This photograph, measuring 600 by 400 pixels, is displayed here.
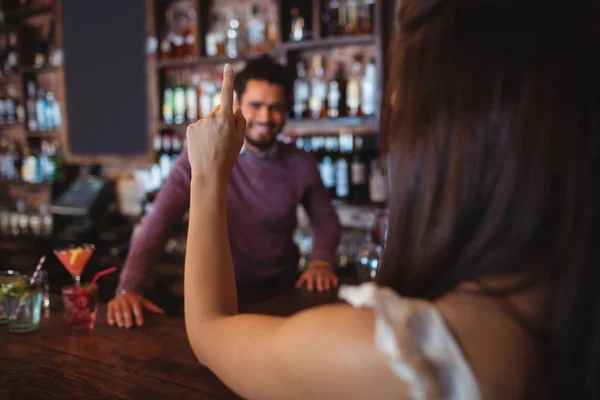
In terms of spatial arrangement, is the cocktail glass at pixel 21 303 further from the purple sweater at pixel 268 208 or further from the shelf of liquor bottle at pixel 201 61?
the shelf of liquor bottle at pixel 201 61

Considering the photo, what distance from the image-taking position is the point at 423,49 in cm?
62

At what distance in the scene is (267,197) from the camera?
1995 millimetres

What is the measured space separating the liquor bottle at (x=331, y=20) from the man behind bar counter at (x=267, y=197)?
2.70ft

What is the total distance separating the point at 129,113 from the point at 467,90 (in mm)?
3200

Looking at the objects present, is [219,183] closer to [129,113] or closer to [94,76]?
[129,113]

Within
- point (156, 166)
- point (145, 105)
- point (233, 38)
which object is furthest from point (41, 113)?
point (233, 38)

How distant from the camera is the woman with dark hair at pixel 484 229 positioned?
1.84 ft

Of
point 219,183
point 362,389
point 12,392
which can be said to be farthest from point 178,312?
point 362,389

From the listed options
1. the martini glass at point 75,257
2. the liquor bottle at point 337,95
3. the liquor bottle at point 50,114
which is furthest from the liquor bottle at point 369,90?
the liquor bottle at point 50,114

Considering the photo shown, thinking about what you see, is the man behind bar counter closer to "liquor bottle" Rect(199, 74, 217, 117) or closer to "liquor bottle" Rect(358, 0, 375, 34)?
"liquor bottle" Rect(358, 0, 375, 34)

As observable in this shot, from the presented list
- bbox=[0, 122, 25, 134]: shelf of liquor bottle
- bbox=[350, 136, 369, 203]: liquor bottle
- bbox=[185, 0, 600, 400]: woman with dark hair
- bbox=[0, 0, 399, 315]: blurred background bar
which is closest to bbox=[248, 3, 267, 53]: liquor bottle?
bbox=[0, 0, 399, 315]: blurred background bar

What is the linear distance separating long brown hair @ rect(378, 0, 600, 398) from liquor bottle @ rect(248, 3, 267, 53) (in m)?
2.48

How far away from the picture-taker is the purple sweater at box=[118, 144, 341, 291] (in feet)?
5.76

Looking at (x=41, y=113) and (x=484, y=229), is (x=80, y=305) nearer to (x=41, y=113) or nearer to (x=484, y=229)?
(x=484, y=229)
